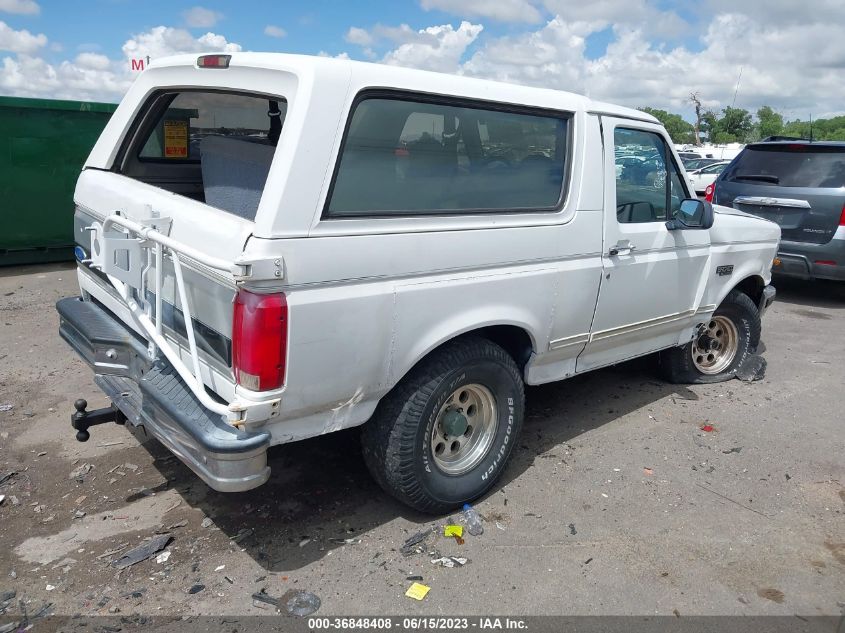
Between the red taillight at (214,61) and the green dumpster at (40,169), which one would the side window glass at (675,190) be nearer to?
the red taillight at (214,61)

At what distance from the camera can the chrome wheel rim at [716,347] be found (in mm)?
5461

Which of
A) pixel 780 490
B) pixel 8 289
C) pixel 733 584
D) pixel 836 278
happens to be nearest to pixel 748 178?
pixel 836 278

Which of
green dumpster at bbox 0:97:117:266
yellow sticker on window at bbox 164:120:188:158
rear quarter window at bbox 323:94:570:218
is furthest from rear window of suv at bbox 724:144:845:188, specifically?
green dumpster at bbox 0:97:117:266

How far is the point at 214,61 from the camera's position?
317 centimetres

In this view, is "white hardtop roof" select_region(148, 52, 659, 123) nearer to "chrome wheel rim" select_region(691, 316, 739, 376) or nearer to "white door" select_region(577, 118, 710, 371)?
"white door" select_region(577, 118, 710, 371)

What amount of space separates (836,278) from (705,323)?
4049 millimetres

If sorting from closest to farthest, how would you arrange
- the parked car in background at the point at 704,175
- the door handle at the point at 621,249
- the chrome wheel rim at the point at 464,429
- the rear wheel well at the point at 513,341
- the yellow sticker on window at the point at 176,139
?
the chrome wheel rim at the point at 464,429 < the rear wheel well at the point at 513,341 < the door handle at the point at 621,249 < the yellow sticker on window at the point at 176,139 < the parked car in background at the point at 704,175

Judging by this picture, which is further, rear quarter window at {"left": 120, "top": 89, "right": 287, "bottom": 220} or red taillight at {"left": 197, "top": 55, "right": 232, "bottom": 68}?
rear quarter window at {"left": 120, "top": 89, "right": 287, "bottom": 220}

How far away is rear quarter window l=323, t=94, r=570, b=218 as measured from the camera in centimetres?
284

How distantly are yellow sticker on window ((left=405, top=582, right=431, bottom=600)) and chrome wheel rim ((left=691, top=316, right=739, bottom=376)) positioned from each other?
3.27m

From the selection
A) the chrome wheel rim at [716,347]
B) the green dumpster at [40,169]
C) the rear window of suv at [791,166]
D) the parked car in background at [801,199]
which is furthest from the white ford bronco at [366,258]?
the green dumpster at [40,169]

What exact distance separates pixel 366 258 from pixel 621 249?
5.77 feet

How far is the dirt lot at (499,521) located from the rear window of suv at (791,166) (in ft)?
13.1

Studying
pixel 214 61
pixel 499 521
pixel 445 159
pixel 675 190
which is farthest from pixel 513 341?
pixel 214 61
